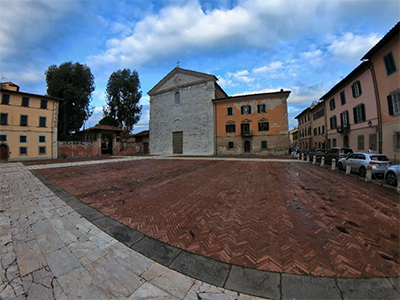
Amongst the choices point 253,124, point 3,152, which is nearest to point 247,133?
point 253,124

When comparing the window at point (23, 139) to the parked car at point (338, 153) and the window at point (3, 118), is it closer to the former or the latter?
the window at point (3, 118)

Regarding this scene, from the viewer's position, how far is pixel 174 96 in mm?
31875

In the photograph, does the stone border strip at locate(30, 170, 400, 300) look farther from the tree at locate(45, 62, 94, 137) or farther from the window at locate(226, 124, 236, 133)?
the tree at locate(45, 62, 94, 137)

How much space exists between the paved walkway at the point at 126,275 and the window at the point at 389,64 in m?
18.4

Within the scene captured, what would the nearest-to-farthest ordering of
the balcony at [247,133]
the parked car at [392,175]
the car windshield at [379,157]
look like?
the parked car at [392,175] → the car windshield at [379,157] → the balcony at [247,133]

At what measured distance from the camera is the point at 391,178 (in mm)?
6938

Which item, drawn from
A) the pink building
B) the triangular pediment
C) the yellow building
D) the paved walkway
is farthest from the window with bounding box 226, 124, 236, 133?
the yellow building

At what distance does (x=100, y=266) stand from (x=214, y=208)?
2.71m

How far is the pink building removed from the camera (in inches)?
607

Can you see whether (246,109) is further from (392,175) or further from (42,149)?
(42,149)

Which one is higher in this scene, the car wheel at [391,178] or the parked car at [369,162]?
the parked car at [369,162]

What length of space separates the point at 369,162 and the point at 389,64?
10.7 meters

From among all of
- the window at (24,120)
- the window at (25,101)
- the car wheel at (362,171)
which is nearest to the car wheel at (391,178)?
the car wheel at (362,171)

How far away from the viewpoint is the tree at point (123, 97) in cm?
3775
